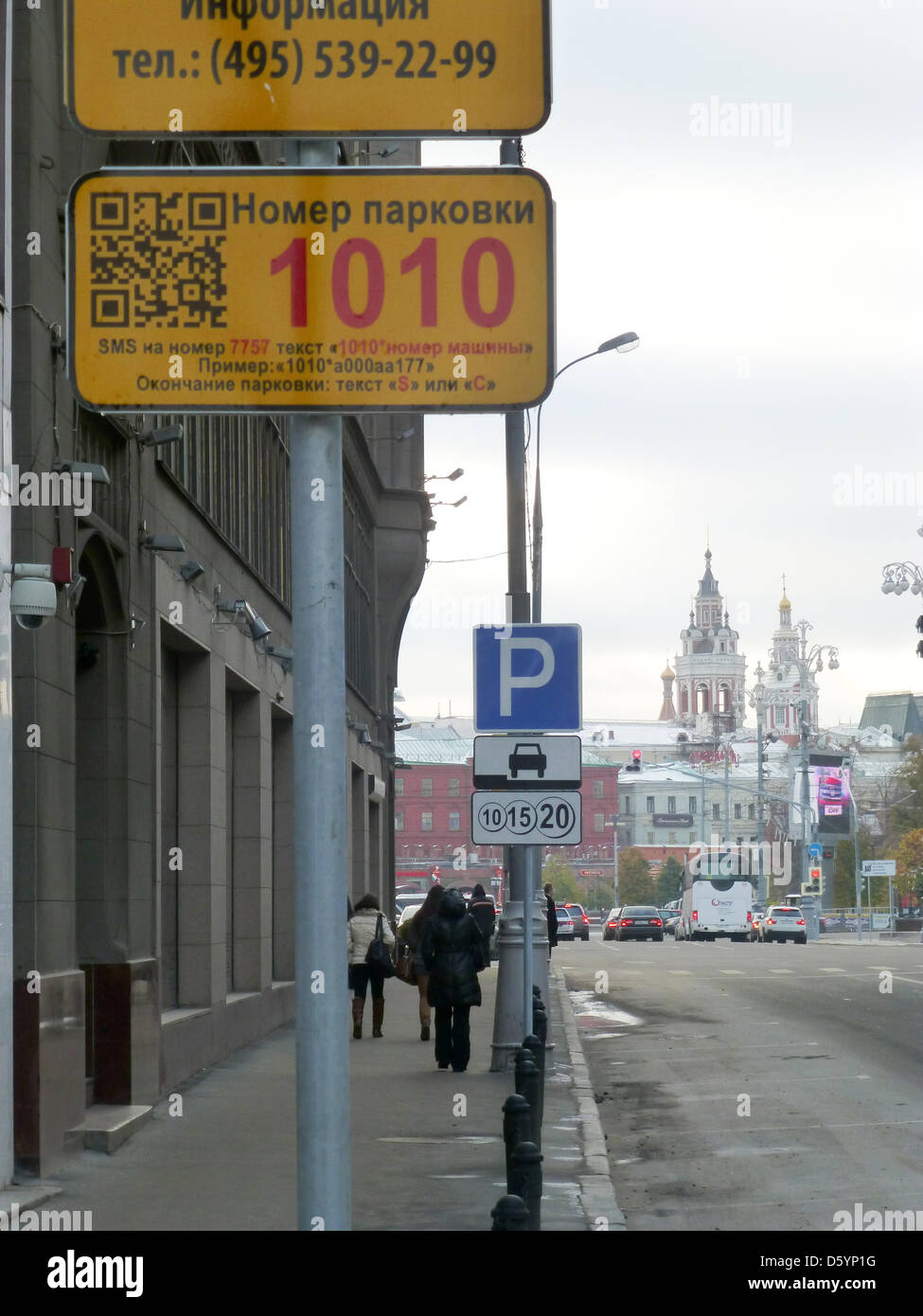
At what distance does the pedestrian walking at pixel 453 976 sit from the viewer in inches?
668

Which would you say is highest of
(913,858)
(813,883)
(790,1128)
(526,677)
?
(526,677)

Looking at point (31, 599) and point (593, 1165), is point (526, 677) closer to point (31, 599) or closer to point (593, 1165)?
point (593, 1165)

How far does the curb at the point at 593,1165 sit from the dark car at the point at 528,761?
8.34ft

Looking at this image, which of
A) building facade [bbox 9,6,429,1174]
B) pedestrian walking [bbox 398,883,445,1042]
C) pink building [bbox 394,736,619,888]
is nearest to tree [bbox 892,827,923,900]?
pink building [bbox 394,736,619,888]

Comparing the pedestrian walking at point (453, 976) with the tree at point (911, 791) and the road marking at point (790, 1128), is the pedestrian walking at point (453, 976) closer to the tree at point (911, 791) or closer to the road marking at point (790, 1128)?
the road marking at point (790, 1128)

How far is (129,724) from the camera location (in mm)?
13156

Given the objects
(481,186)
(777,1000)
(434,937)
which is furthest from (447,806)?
(481,186)

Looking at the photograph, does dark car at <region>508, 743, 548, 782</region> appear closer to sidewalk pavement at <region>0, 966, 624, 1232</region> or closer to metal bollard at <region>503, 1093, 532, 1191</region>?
sidewalk pavement at <region>0, 966, 624, 1232</region>

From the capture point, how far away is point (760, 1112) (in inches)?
554

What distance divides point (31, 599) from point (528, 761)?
170 inches

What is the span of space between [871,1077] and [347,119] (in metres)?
13.8

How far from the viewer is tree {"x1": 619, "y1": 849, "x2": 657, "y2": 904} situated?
148250mm

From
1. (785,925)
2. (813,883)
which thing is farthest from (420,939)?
(813,883)
